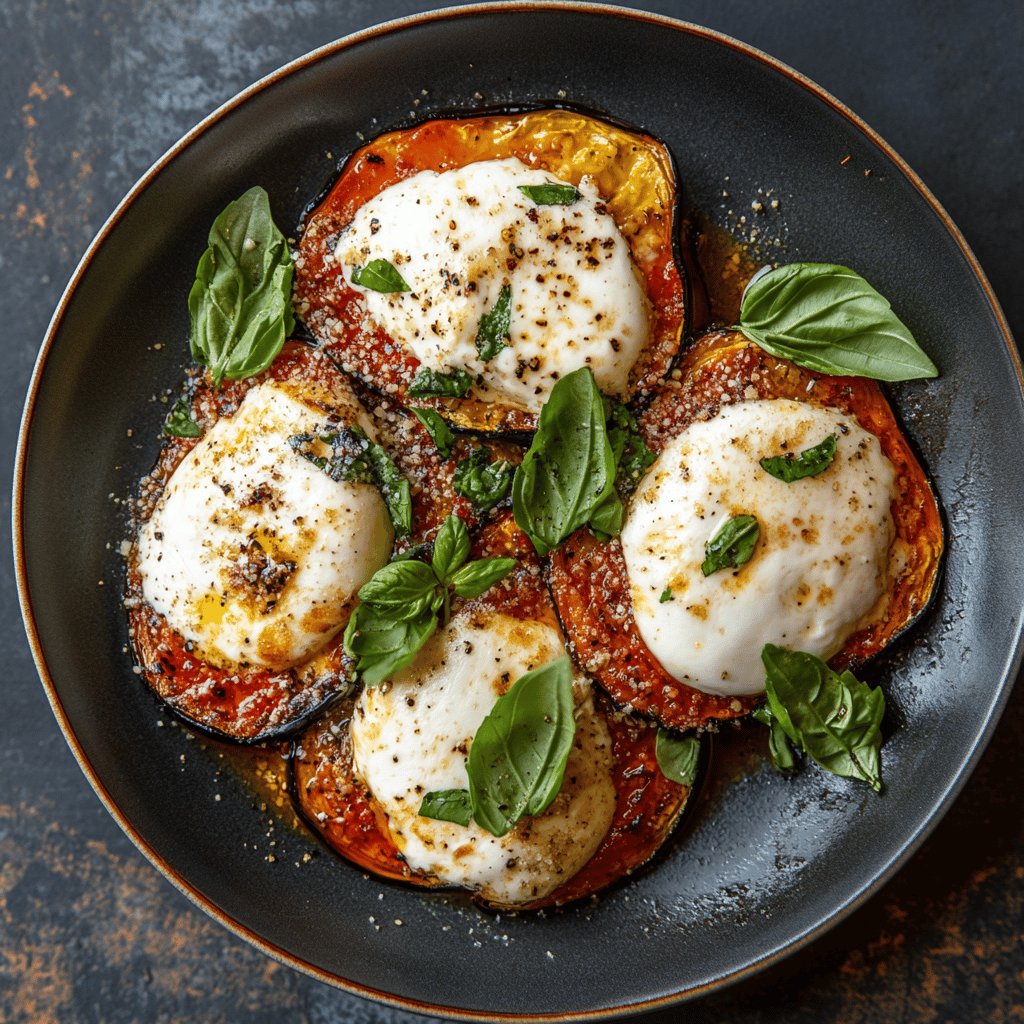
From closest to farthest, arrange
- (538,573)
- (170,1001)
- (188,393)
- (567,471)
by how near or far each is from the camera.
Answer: (567,471), (538,573), (188,393), (170,1001)

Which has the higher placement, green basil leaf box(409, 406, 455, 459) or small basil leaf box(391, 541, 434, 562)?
green basil leaf box(409, 406, 455, 459)

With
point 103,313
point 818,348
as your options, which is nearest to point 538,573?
point 818,348

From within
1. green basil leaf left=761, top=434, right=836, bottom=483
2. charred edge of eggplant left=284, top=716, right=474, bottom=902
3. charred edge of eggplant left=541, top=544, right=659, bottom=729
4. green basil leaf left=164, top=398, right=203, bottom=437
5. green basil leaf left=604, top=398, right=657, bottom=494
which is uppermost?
green basil leaf left=761, top=434, right=836, bottom=483

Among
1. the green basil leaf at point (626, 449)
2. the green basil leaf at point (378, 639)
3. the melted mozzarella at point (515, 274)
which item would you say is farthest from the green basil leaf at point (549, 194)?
the green basil leaf at point (378, 639)

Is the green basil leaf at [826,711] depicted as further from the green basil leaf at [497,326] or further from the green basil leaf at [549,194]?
the green basil leaf at [549,194]

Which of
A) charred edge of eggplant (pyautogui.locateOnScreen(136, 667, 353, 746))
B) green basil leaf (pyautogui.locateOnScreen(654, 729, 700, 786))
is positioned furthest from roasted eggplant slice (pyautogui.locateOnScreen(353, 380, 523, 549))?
green basil leaf (pyautogui.locateOnScreen(654, 729, 700, 786))

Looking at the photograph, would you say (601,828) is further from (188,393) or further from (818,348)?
(188,393)

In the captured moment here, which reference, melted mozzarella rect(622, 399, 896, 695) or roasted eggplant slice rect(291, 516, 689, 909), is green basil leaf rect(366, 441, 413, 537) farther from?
melted mozzarella rect(622, 399, 896, 695)
